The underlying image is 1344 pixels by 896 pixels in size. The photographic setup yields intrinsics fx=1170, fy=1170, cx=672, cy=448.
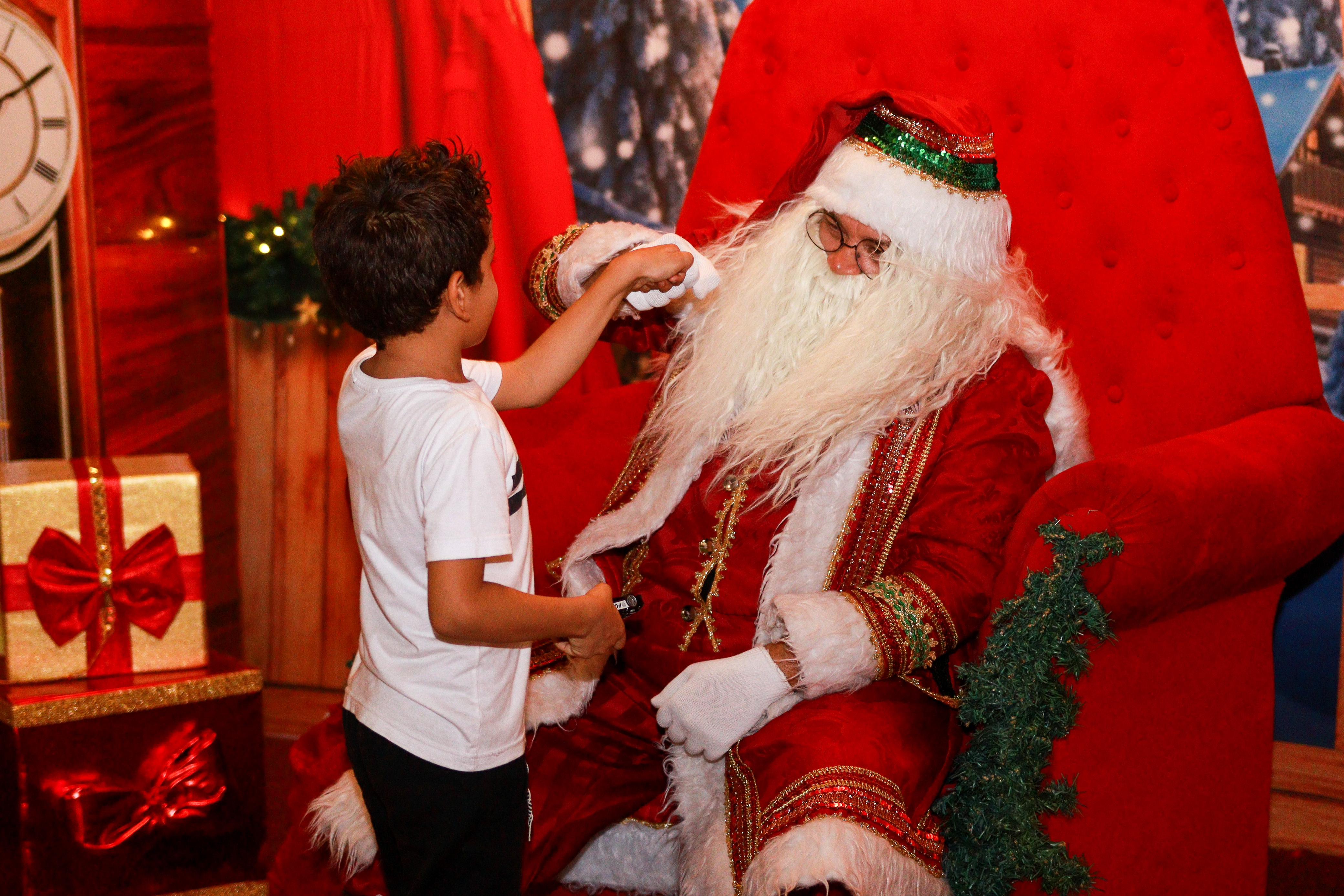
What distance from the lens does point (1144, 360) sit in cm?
248

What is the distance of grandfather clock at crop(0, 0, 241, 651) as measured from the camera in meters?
3.16

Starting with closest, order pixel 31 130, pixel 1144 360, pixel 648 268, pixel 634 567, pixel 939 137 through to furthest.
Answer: pixel 648 268, pixel 939 137, pixel 634 567, pixel 1144 360, pixel 31 130

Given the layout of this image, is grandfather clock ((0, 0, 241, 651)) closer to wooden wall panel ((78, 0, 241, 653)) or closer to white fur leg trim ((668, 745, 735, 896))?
wooden wall panel ((78, 0, 241, 653))

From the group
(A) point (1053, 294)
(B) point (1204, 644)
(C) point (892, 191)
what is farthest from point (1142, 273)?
(B) point (1204, 644)

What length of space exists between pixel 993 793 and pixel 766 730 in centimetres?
37

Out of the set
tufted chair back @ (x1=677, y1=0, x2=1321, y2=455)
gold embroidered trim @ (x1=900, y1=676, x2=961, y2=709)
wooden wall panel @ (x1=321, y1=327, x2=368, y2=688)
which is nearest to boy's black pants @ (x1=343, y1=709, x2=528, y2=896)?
gold embroidered trim @ (x1=900, y1=676, x2=961, y2=709)

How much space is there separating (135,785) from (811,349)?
159 centimetres

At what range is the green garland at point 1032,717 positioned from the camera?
166 cm

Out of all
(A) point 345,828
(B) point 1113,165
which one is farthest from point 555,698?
(B) point 1113,165

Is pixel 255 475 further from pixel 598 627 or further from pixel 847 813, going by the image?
pixel 847 813

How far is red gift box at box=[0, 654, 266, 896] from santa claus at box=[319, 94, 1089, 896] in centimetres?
58

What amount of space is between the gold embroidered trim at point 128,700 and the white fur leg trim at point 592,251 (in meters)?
1.04

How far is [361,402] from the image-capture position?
158 cm

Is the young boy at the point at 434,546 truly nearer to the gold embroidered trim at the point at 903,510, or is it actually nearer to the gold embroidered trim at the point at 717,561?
the gold embroidered trim at the point at 717,561
